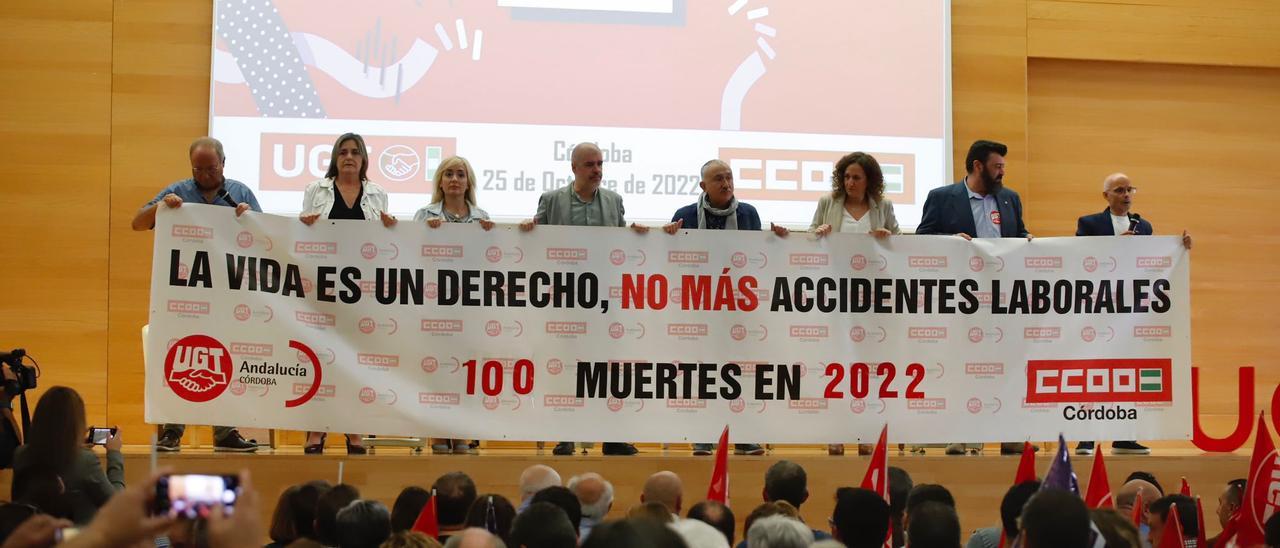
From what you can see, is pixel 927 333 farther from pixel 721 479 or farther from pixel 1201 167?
pixel 1201 167

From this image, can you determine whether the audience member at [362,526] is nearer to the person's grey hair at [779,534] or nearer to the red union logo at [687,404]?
the person's grey hair at [779,534]

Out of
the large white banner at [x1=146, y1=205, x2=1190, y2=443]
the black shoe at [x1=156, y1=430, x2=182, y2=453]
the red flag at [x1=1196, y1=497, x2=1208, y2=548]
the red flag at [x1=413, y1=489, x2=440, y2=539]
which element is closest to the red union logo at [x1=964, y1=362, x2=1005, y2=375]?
the large white banner at [x1=146, y1=205, x2=1190, y2=443]

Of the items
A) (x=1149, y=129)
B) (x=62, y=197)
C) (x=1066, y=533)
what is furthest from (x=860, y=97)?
(x=1066, y=533)

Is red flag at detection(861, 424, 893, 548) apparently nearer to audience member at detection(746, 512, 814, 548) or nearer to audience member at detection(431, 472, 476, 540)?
audience member at detection(746, 512, 814, 548)

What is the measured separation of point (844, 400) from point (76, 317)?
5.47 m

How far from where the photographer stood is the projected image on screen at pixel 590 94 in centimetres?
921

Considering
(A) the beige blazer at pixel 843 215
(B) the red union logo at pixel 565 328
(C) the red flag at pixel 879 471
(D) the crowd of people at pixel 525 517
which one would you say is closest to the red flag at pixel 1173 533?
(D) the crowd of people at pixel 525 517

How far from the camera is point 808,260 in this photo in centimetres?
667

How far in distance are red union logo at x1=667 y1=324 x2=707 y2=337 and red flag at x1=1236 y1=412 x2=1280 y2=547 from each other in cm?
250

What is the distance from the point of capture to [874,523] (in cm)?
411

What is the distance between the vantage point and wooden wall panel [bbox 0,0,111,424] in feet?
29.8

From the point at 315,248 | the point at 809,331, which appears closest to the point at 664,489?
the point at 809,331

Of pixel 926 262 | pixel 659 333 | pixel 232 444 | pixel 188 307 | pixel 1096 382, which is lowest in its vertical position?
pixel 232 444

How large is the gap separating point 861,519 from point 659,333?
2548 mm
